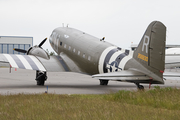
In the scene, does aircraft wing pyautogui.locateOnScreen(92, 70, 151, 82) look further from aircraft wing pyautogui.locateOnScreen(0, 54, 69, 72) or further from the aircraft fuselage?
aircraft wing pyautogui.locateOnScreen(0, 54, 69, 72)

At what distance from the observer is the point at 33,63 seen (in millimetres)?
20578

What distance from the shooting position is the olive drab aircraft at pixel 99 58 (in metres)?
14.9

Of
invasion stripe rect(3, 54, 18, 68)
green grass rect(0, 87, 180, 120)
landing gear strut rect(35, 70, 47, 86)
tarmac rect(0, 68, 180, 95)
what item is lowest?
tarmac rect(0, 68, 180, 95)

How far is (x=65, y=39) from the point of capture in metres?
24.0

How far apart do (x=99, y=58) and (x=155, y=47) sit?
4.94 metres

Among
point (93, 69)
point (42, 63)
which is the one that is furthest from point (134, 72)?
point (42, 63)

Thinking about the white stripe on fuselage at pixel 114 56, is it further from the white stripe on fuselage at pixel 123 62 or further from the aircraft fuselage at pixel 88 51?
the white stripe on fuselage at pixel 123 62

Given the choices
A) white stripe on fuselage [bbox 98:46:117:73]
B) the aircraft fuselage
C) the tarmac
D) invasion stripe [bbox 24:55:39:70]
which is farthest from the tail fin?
invasion stripe [bbox 24:55:39:70]

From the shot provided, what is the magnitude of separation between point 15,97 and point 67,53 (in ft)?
34.7

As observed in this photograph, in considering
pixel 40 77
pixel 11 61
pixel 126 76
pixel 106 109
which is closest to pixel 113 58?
pixel 126 76

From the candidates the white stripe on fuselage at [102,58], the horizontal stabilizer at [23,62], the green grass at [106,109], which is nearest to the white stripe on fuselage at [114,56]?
the white stripe on fuselage at [102,58]

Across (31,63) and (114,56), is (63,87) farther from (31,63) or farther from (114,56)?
(114,56)

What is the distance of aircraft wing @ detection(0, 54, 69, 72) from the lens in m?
19.5

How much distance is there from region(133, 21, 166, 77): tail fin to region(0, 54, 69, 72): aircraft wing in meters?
8.10
